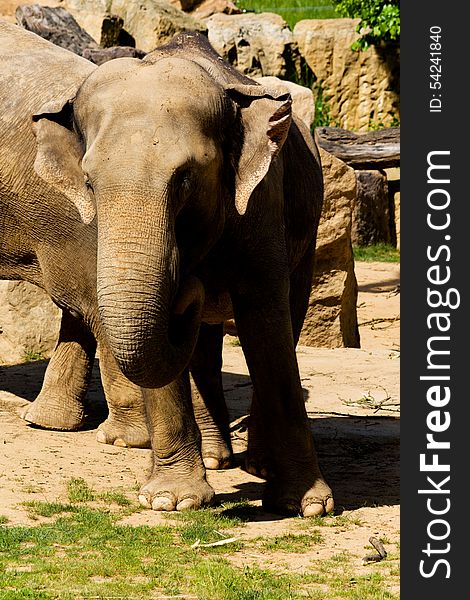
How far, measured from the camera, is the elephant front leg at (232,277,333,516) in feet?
19.5

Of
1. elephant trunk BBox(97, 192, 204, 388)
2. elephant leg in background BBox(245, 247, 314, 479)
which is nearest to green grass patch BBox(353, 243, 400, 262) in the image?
elephant leg in background BBox(245, 247, 314, 479)

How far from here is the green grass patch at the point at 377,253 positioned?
1684 centimetres

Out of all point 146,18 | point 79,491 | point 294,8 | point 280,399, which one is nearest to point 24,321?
point 79,491

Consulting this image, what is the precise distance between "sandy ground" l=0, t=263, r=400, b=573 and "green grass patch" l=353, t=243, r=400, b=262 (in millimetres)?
6075

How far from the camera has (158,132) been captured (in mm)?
5082

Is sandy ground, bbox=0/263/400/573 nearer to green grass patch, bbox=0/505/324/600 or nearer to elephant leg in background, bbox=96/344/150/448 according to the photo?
elephant leg in background, bbox=96/344/150/448

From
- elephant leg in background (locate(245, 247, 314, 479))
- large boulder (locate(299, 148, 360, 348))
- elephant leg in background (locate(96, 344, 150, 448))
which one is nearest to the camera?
elephant leg in background (locate(245, 247, 314, 479))

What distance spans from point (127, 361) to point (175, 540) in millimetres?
946

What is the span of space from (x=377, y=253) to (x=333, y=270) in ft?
20.5

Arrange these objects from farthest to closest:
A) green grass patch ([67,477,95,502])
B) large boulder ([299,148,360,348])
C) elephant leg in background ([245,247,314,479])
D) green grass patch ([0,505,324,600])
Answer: large boulder ([299,148,360,348]) < elephant leg in background ([245,247,314,479]) < green grass patch ([67,477,95,502]) < green grass patch ([0,505,324,600])

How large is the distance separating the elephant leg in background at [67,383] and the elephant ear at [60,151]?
230 cm

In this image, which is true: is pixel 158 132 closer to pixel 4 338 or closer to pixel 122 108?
pixel 122 108

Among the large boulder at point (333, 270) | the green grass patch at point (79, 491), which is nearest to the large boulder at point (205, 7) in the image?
the large boulder at point (333, 270)

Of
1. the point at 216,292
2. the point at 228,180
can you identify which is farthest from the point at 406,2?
the point at 216,292
